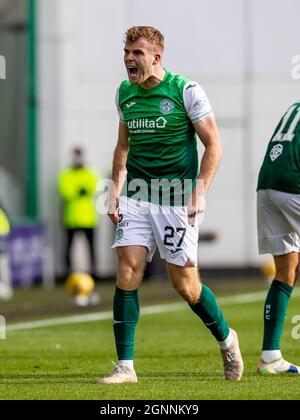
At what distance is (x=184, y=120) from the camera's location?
29.4ft

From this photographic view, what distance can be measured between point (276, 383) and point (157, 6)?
15.7 meters

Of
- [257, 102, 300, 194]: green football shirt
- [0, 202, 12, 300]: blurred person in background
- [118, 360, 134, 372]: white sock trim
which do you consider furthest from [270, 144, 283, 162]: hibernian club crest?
[0, 202, 12, 300]: blurred person in background

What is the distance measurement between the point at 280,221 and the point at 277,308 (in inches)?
25.5

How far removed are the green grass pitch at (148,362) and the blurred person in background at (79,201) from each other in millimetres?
7235

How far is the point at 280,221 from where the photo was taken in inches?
377

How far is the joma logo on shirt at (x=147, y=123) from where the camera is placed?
29.3 feet

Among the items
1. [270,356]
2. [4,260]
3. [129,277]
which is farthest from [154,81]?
[4,260]

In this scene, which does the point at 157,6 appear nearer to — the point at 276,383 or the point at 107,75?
the point at 107,75

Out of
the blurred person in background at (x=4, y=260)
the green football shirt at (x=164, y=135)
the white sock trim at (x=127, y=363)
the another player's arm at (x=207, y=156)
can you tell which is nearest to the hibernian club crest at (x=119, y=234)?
the green football shirt at (x=164, y=135)

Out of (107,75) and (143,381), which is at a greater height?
(107,75)

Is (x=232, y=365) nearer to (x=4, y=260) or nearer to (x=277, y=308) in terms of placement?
(x=277, y=308)

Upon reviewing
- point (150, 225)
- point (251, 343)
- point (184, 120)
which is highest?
point (184, 120)
